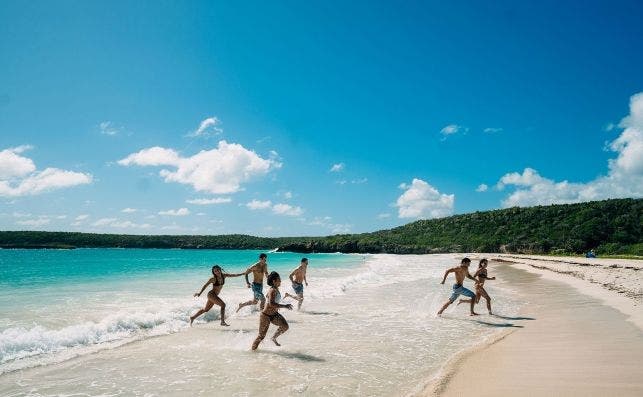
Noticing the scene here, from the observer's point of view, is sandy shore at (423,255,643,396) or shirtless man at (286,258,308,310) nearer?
Answer: sandy shore at (423,255,643,396)

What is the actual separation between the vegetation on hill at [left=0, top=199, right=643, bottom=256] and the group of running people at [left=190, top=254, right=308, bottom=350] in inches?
1890

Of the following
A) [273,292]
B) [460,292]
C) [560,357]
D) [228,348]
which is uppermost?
[273,292]

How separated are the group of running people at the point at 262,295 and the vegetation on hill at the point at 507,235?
158 ft

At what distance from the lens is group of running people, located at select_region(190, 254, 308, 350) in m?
8.72

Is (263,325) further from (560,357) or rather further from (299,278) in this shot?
(299,278)

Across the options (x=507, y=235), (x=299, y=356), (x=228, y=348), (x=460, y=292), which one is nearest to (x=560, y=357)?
(x=299, y=356)

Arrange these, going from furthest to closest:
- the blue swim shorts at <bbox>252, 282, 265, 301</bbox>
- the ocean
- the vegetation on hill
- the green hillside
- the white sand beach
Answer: the vegetation on hill < the green hillside < the blue swim shorts at <bbox>252, 282, 265, 301</bbox> < the ocean < the white sand beach

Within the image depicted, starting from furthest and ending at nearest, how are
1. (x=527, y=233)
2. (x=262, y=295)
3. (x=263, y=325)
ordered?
1. (x=527, y=233)
2. (x=262, y=295)
3. (x=263, y=325)

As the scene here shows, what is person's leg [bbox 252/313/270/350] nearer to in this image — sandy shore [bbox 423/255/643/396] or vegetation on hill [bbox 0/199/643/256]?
sandy shore [bbox 423/255/643/396]

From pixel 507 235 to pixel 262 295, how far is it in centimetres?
8164

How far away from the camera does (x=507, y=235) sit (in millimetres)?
84312

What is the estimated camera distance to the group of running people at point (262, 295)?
8.72 metres

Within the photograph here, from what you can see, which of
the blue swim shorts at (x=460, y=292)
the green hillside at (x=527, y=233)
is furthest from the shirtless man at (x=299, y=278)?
the green hillside at (x=527, y=233)

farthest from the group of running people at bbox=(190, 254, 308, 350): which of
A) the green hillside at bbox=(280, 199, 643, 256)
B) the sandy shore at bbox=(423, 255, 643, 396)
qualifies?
the green hillside at bbox=(280, 199, 643, 256)
